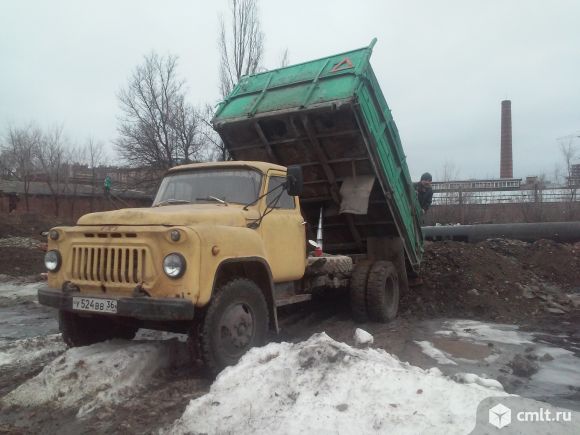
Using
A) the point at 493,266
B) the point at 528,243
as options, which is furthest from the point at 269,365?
the point at 528,243

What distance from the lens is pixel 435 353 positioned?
5809 mm

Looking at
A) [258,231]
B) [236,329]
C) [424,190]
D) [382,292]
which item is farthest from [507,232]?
[236,329]

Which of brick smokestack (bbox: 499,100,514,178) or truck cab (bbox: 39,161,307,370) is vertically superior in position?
brick smokestack (bbox: 499,100,514,178)

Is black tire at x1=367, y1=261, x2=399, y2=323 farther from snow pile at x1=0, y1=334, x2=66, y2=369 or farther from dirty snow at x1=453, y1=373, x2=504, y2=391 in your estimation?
snow pile at x1=0, y1=334, x2=66, y2=369

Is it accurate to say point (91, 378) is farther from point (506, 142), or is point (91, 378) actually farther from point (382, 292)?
point (506, 142)

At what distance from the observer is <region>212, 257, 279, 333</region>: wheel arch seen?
4.84 m

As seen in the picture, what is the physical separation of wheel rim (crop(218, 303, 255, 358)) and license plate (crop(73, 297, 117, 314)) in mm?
955

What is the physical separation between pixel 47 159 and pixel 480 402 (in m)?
38.7

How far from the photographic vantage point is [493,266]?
9.82 m

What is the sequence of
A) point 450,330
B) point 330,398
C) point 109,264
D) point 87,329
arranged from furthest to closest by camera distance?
point 450,330 < point 87,329 < point 109,264 < point 330,398

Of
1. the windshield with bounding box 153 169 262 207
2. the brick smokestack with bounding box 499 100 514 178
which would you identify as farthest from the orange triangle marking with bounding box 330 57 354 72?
the brick smokestack with bounding box 499 100 514 178

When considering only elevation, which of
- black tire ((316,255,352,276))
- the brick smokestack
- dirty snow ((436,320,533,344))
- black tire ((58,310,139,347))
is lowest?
dirty snow ((436,320,533,344))

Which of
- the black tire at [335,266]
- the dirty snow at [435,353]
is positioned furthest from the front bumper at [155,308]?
the dirty snow at [435,353]

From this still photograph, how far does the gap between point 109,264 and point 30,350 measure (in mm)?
2340
